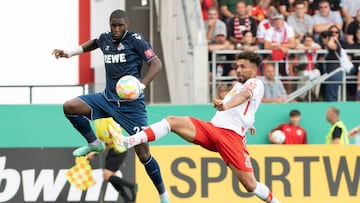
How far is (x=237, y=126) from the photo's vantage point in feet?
57.9

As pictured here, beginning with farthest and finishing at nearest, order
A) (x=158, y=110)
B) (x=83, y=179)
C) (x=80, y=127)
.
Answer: (x=158, y=110), (x=83, y=179), (x=80, y=127)

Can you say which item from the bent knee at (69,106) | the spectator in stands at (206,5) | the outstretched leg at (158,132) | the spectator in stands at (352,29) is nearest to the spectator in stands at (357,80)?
the spectator in stands at (352,29)

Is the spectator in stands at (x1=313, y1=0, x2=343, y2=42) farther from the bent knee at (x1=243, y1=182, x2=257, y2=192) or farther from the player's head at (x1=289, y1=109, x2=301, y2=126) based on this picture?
the bent knee at (x1=243, y1=182, x2=257, y2=192)

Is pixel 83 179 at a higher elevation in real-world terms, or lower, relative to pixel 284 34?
lower

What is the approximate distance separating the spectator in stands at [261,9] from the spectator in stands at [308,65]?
3.52 feet

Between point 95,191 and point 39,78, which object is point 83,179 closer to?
point 95,191

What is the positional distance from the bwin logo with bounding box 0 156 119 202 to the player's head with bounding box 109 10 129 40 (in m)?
3.48

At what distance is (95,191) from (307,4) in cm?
623

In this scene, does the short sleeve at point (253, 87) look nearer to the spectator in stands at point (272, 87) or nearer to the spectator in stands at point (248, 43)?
the spectator in stands at point (272, 87)

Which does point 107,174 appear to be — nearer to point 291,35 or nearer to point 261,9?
point 291,35

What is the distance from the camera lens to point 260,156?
20.7 m

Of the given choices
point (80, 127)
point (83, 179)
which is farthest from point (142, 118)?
point (83, 179)

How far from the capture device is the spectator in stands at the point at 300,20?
24328 millimetres

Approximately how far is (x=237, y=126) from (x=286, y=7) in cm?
740
